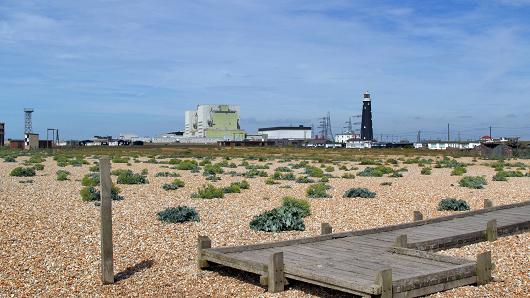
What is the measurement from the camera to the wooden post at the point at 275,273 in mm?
9297

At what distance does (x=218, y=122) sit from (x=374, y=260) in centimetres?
16348

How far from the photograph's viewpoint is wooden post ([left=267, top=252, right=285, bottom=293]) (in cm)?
930

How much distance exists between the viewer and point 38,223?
15.2 meters

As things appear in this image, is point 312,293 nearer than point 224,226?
Yes

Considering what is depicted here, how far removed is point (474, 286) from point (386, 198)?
13983 millimetres

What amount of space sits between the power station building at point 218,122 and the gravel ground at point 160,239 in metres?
145

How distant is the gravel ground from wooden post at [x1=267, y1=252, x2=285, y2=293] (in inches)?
7.7

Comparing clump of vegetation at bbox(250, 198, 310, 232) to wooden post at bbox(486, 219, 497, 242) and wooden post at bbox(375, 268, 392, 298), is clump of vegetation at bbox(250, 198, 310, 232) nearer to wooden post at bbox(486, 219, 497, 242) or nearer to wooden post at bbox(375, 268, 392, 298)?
wooden post at bbox(486, 219, 497, 242)

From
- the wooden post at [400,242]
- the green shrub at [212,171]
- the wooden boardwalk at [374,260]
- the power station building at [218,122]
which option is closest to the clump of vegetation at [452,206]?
the wooden boardwalk at [374,260]

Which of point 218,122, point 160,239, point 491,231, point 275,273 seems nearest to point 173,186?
point 160,239

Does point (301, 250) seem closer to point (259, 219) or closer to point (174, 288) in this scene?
point (174, 288)

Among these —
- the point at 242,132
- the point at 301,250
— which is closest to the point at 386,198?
the point at 301,250

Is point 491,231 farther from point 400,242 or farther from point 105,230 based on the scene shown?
point 105,230

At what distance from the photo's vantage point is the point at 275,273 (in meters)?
9.30
